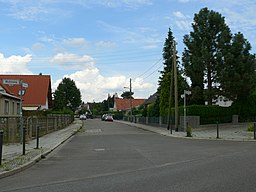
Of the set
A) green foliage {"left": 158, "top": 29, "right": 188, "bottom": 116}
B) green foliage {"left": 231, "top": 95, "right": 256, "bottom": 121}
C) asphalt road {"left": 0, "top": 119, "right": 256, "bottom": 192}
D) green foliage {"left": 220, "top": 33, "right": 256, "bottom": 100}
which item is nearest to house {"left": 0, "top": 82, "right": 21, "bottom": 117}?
green foliage {"left": 158, "top": 29, "right": 188, "bottom": 116}

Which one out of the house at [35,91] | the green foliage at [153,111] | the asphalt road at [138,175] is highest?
the house at [35,91]

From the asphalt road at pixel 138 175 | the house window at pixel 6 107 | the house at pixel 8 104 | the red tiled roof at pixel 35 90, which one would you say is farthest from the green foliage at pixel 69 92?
the asphalt road at pixel 138 175

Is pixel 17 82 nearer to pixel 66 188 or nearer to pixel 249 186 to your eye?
pixel 66 188

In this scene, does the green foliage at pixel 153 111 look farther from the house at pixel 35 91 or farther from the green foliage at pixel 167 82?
the house at pixel 35 91

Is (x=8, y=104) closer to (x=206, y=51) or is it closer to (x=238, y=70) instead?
(x=206, y=51)

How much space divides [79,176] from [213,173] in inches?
139

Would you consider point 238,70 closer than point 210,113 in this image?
No

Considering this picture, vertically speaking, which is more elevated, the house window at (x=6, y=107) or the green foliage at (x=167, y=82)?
the green foliage at (x=167, y=82)

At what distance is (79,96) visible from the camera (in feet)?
318

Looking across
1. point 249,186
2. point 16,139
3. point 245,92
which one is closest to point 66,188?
point 249,186

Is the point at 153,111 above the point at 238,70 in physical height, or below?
below

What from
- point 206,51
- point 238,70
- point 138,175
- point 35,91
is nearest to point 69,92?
point 35,91

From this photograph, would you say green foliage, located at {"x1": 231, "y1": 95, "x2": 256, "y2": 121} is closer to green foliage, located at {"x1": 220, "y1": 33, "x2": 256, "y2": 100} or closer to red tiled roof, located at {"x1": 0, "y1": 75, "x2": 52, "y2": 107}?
green foliage, located at {"x1": 220, "y1": 33, "x2": 256, "y2": 100}

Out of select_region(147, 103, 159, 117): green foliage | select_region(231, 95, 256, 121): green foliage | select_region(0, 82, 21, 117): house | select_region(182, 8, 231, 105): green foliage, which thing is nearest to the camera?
select_region(0, 82, 21, 117): house
